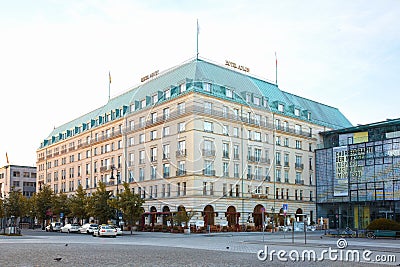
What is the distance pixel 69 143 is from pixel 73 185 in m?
10.3

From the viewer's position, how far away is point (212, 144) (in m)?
71.4

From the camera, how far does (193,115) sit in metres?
69.8

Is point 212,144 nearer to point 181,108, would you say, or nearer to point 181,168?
point 181,168

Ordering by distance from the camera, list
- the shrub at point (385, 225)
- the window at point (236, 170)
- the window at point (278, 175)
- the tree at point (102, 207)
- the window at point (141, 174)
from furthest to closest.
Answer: the window at point (278, 175) < the window at point (141, 174) < the window at point (236, 170) < the tree at point (102, 207) < the shrub at point (385, 225)

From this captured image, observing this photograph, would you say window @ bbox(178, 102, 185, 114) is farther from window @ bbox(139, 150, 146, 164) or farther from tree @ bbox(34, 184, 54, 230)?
tree @ bbox(34, 184, 54, 230)

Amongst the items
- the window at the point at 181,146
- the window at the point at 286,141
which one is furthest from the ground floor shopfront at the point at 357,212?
the window at the point at 181,146

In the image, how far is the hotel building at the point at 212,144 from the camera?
232 ft

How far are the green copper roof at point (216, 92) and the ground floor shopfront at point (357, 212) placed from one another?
17.1 metres

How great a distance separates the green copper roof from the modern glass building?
28.1ft

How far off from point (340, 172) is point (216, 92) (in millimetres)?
26965

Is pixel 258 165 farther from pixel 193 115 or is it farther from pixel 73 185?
pixel 73 185

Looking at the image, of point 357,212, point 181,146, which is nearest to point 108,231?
point 181,146

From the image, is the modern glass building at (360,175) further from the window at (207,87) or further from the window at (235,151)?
the window at (207,87)

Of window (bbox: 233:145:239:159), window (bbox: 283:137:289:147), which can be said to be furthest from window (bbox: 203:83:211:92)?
window (bbox: 283:137:289:147)
